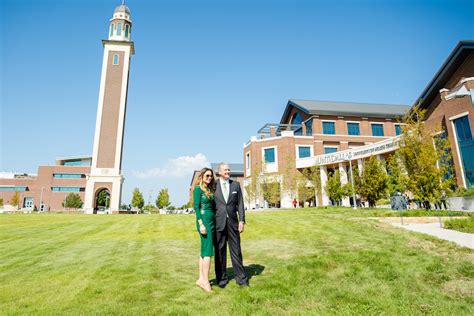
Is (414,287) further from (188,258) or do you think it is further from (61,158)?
(61,158)

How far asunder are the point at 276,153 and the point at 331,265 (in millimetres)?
39315

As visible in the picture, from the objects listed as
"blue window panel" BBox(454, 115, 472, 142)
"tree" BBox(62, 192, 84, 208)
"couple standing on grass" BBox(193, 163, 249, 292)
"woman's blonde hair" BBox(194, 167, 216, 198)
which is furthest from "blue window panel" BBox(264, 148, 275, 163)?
"tree" BBox(62, 192, 84, 208)

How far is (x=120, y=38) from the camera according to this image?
5397 cm

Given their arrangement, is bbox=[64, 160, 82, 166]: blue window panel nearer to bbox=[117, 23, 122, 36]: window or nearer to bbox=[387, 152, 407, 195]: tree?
bbox=[117, 23, 122, 36]: window

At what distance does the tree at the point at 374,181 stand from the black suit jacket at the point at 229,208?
69.4 feet

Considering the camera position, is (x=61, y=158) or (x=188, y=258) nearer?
(x=188, y=258)

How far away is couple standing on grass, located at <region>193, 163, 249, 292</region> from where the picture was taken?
475 cm

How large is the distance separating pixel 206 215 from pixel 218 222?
26 cm

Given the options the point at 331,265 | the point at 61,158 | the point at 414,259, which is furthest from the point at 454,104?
the point at 61,158

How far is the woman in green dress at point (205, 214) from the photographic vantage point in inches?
185

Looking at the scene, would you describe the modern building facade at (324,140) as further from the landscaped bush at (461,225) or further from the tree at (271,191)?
the landscaped bush at (461,225)

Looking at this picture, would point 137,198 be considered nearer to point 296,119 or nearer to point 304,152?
point 296,119

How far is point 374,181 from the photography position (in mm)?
23172

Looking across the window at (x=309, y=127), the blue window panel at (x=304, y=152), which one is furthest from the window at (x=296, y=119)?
the blue window panel at (x=304, y=152)
